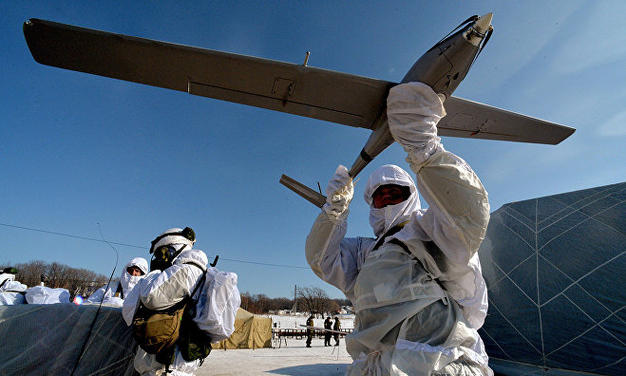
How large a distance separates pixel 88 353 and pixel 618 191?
9.00 meters

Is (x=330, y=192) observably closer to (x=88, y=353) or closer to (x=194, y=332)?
(x=194, y=332)

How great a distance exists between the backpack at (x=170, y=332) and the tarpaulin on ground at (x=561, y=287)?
5.59 meters

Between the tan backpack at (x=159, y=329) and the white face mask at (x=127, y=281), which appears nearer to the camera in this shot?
the tan backpack at (x=159, y=329)

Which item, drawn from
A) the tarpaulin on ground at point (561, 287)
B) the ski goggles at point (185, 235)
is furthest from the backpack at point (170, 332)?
the tarpaulin on ground at point (561, 287)

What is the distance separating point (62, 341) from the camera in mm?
2824

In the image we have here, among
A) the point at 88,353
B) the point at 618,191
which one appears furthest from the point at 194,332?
the point at 618,191

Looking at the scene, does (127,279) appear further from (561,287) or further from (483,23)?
(561,287)

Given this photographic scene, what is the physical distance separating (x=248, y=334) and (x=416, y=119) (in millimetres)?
14307

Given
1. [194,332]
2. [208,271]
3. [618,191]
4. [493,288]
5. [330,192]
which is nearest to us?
[330,192]

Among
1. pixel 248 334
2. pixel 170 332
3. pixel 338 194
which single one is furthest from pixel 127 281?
pixel 248 334

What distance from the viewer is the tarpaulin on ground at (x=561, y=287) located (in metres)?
4.62

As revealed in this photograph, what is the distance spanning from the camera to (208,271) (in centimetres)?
320

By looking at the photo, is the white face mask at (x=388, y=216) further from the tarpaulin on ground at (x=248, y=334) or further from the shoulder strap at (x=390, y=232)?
the tarpaulin on ground at (x=248, y=334)

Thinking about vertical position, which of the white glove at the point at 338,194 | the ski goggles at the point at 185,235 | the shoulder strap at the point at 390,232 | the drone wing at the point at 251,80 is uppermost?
the drone wing at the point at 251,80
